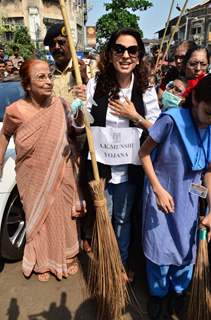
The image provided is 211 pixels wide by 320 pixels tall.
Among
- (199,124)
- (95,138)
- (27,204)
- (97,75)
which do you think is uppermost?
(97,75)

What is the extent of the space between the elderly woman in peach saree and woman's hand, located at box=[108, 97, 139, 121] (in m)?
0.30

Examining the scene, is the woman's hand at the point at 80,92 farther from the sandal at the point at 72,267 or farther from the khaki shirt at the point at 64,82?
the sandal at the point at 72,267

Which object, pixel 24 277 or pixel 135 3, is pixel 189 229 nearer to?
pixel 24 277

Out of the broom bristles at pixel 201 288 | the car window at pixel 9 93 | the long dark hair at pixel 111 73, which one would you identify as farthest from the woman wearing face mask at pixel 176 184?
the car window at pixel 9 93

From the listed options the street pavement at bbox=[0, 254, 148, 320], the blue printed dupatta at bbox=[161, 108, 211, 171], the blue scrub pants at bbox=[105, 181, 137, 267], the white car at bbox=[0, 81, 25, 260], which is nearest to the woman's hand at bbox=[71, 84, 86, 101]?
the blue printed dupatta at bbox=[161, 108, 211, 171]

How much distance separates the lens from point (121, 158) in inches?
78.7

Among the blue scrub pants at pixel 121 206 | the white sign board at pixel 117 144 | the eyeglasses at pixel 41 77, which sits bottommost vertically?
the blue scrub pants at pixel 121 206

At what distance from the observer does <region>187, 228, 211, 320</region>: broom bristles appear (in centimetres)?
180

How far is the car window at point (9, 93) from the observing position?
3.02m

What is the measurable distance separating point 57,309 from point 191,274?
3.08 feet

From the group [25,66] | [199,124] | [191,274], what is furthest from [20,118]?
[191,274]

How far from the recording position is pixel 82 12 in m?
33.5

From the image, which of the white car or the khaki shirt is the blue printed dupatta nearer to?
the khaki shirt

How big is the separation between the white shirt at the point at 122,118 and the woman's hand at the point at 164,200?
391 mm
